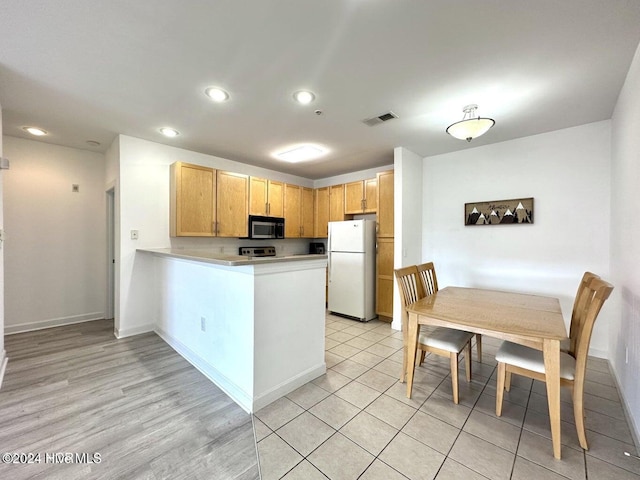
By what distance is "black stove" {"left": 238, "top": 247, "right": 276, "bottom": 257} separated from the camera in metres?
4.62

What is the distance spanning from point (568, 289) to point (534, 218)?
88 cm

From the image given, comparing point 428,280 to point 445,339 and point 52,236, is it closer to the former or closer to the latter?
point 445,339

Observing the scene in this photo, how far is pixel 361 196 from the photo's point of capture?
463 cm

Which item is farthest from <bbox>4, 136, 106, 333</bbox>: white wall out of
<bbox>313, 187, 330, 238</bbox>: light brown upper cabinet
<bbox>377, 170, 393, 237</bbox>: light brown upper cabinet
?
<bbox>377, 170, 393, 237</bbox>: light brown upper cabinet

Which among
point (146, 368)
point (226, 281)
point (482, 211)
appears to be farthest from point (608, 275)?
point (146, 368)

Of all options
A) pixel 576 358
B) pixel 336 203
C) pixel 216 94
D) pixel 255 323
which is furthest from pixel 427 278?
pixel 216 94

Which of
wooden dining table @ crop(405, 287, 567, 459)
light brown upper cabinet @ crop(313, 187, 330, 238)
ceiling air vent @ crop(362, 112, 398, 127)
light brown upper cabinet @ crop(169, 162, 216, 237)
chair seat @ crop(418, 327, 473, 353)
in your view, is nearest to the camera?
wooden dining table @ crop(405, 287, 567, 459)

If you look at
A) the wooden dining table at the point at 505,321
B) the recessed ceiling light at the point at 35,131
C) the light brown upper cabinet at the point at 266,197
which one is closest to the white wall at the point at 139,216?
the recessed ceiling light at the point at 35,131

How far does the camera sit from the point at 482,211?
3596 millimetres

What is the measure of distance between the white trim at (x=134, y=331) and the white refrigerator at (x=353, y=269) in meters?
2.62

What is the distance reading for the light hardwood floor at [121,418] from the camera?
1.46 m

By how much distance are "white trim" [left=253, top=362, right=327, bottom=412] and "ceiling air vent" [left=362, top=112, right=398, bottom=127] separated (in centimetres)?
252

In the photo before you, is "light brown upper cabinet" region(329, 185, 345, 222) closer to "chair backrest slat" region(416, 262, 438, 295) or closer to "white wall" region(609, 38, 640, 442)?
"chair backrest slat" region(416, 262, 438, 295)

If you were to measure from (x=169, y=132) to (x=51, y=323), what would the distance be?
3130 millimetres
